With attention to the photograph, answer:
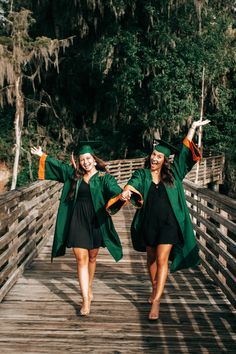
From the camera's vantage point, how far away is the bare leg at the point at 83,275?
5.11 m

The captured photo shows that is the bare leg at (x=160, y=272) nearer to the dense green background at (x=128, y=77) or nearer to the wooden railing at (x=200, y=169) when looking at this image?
the wooden railing at (x=200, y=169)

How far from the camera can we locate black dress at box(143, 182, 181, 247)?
16.6ft

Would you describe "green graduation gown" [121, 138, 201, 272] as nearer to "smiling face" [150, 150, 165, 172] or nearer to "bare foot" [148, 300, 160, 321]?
"smiling face" [150, 150, 165, 172]

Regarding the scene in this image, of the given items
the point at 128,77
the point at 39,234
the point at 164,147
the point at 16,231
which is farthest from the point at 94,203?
the point at 128,77

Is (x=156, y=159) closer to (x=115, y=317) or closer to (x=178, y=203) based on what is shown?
(x=178, y=203)

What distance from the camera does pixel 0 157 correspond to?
2759cm

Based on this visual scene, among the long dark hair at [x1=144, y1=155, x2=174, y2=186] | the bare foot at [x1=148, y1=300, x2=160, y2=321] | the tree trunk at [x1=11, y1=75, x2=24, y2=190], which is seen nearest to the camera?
the bare foot at [x1=148, y1=300, x2=160, y2=321]

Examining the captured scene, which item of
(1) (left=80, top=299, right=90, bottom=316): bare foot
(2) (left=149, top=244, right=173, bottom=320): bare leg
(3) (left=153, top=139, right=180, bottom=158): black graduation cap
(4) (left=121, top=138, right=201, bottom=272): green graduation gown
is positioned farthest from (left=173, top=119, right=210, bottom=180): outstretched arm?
(1) (left=80, top=299, right=90, bottom=316): bare foot

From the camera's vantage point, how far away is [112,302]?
5602mm

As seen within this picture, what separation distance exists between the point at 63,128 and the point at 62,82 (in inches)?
96.1

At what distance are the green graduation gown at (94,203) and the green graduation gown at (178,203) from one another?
0.76ft

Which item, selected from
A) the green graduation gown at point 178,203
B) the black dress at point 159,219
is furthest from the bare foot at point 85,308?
the black dress at point 159,219

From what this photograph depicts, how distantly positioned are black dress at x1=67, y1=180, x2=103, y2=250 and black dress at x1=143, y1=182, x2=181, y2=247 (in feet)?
1.76

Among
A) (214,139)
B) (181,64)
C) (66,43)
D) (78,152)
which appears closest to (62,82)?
(66,43)
